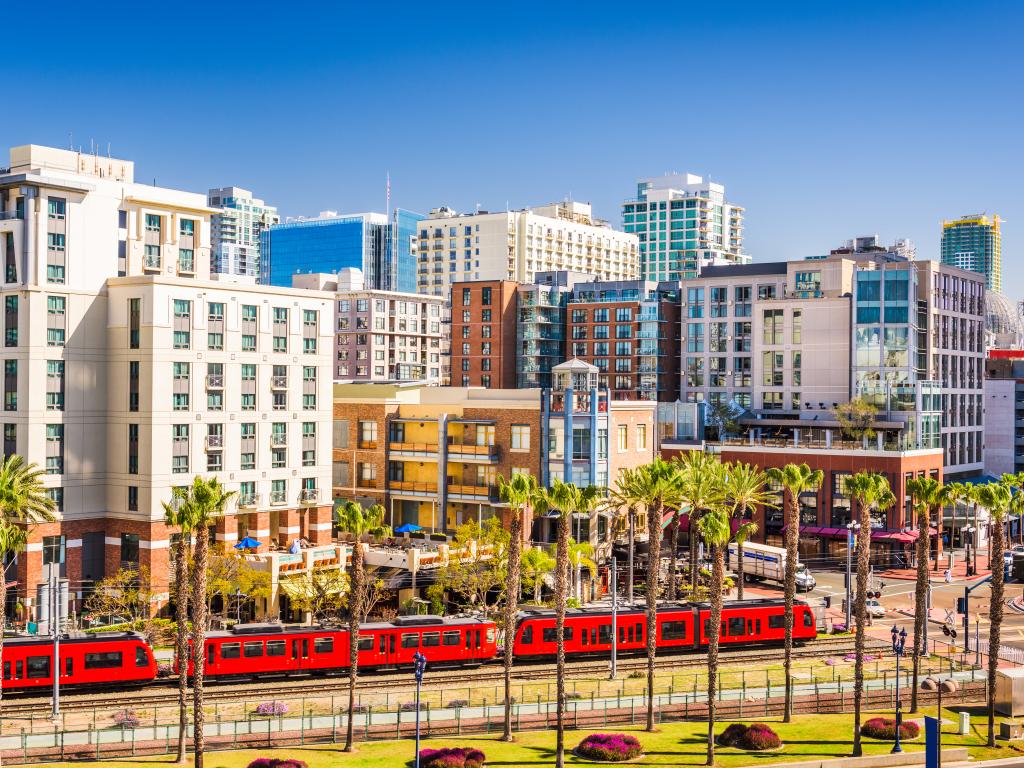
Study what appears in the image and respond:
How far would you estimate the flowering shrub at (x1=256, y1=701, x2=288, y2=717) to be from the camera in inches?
2295

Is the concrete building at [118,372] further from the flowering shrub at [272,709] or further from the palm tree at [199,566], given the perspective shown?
the palm tree at [199,566]

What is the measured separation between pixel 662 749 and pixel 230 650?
81.9ft

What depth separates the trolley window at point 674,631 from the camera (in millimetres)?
74062

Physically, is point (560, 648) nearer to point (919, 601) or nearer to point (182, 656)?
point (182, 656)

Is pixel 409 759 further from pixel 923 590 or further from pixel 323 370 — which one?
pixel 323 370

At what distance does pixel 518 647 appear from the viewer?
7169cm

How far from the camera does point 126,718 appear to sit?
57250 millimetres

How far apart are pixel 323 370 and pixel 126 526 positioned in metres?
20.3

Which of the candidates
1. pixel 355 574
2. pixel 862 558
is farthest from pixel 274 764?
pixel 862 558

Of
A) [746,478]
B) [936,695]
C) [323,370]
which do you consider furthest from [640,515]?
[936,695]

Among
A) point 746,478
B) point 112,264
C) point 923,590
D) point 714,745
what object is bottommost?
point 714,745

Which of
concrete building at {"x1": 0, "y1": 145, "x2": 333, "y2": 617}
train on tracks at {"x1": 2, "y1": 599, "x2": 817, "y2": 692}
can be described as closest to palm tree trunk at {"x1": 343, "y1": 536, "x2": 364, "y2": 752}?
train on tracks at {"x1": 2, "y1": 599, "x2": 817, "y2": 692}

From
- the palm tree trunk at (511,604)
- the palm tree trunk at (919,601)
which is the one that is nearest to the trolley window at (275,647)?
the palm tree trunk at (511,604)

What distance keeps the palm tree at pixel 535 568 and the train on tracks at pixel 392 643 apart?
7.35 m
